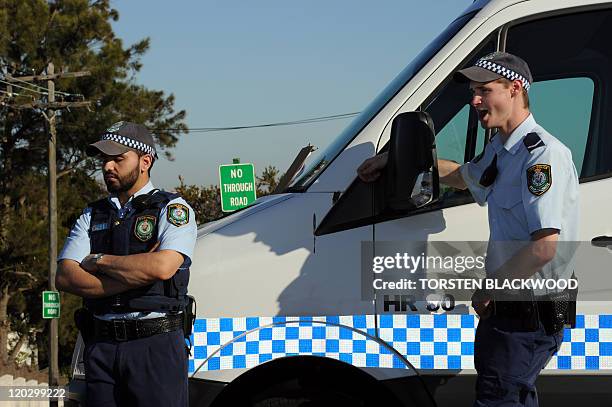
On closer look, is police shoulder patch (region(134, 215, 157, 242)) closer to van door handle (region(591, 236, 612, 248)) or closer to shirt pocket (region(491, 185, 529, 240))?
shirt pocket (region(491, 185, 529, 240))

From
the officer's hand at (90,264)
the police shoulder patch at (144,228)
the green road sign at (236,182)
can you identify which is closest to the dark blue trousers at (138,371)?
the officer's hand at (90,264)

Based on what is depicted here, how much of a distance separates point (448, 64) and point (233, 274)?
1.29 m

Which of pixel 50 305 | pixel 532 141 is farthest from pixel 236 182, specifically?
pixel 50 305

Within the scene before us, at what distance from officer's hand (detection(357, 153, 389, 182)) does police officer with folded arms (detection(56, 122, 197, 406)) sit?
743 mm

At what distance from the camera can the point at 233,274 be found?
15.1ft

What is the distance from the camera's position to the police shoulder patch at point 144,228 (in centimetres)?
431

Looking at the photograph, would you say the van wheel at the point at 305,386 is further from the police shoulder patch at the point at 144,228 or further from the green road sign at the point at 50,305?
the green road sign at the point at 50,305

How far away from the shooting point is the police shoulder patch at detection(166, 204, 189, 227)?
14.1 feet

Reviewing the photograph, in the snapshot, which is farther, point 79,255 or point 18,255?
point 18,255

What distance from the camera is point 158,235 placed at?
4.32 m

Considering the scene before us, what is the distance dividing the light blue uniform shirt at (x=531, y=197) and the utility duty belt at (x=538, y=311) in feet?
0.35

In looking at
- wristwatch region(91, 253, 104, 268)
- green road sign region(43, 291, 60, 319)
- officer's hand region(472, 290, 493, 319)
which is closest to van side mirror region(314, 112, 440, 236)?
officer's hand region(472, 290, 493, 319)

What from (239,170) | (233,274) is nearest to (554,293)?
(233,274)

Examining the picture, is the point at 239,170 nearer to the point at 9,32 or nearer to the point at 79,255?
the point at 79,255
